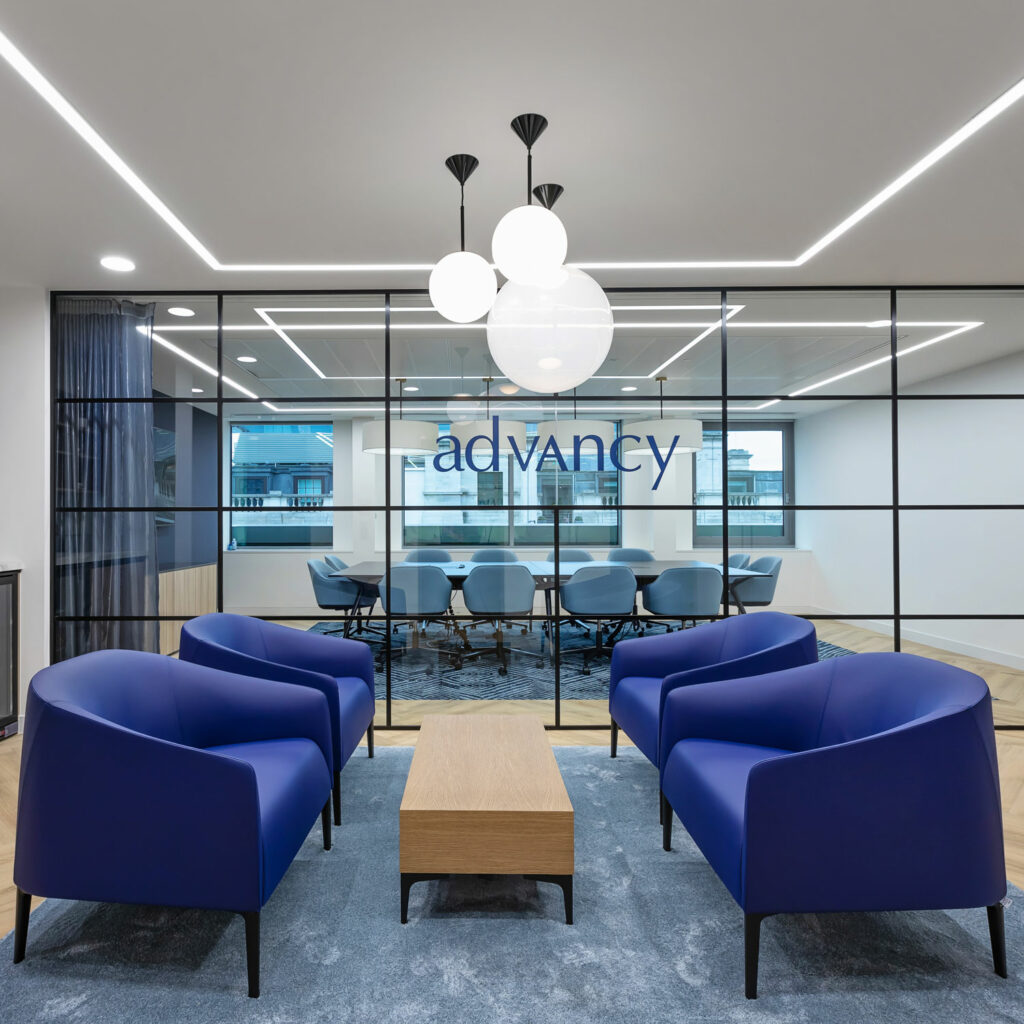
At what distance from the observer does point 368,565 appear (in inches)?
165

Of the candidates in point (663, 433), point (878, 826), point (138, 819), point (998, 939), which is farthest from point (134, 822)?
point (663, 433)

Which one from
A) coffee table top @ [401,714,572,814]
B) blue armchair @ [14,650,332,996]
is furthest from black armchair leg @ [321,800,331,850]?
blue armchair @ [14,650,332,996]

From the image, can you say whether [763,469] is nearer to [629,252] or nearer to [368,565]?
[629,252]

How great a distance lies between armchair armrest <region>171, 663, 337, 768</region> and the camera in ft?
8.17

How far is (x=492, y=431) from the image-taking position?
4.13 meters

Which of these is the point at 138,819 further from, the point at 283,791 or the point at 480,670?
the point at 480,670

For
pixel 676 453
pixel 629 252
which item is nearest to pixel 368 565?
pixel 676 453

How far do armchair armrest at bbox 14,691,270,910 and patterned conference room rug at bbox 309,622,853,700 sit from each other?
92.8 inches

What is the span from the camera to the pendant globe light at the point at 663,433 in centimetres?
410

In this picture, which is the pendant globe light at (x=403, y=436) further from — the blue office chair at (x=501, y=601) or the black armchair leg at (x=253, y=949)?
the black armchair leg at (x=253, y=949)

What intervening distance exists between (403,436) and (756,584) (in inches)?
91.8

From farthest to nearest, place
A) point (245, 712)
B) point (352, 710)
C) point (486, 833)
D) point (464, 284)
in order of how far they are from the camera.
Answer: point (352, 710), point (245, 712), point (464, 284), point (486, 833)

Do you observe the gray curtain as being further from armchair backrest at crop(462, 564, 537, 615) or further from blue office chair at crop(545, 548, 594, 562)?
blue office chair at crop(545, 548, 594, 562)

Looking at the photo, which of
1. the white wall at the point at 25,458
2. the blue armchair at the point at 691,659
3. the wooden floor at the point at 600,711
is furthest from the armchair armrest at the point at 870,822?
the white wall at the point at 25,458
